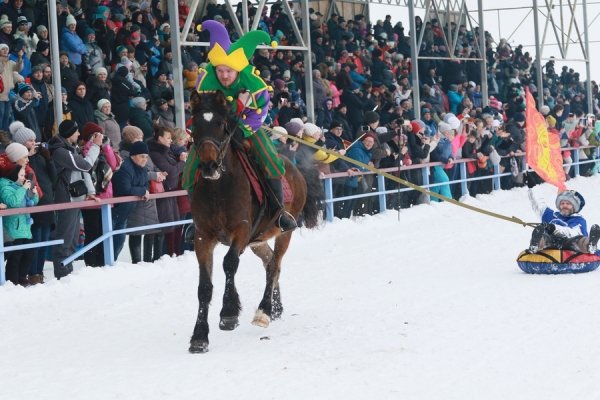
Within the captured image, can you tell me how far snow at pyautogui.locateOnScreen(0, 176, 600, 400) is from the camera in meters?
6.12

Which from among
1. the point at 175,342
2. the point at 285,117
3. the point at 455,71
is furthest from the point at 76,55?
the point at 455,71

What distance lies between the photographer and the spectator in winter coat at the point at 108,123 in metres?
13.6

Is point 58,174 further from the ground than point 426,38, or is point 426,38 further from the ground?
point 426,38

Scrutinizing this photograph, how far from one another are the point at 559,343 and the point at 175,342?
2634mm

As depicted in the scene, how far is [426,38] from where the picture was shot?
27.4m

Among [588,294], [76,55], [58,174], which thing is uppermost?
[76,55]

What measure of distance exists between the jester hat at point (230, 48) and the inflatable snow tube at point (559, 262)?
3.96m

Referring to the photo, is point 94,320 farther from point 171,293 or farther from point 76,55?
point 76,55

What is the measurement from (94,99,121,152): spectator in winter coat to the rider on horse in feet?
18.1

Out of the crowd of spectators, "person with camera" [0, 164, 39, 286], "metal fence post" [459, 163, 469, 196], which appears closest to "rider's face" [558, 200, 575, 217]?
the crowd of spectators

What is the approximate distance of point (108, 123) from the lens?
13.7 m

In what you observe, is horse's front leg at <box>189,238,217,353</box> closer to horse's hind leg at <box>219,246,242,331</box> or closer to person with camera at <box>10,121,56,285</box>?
horse's hind leg at <box>219,246,242,331</box>

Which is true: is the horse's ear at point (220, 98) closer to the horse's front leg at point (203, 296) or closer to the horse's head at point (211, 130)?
the horse's head at point (211, 130)

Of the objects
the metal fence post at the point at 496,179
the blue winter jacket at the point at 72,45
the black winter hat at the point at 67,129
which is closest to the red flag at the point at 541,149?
the black winter hat at the point at 67,129
